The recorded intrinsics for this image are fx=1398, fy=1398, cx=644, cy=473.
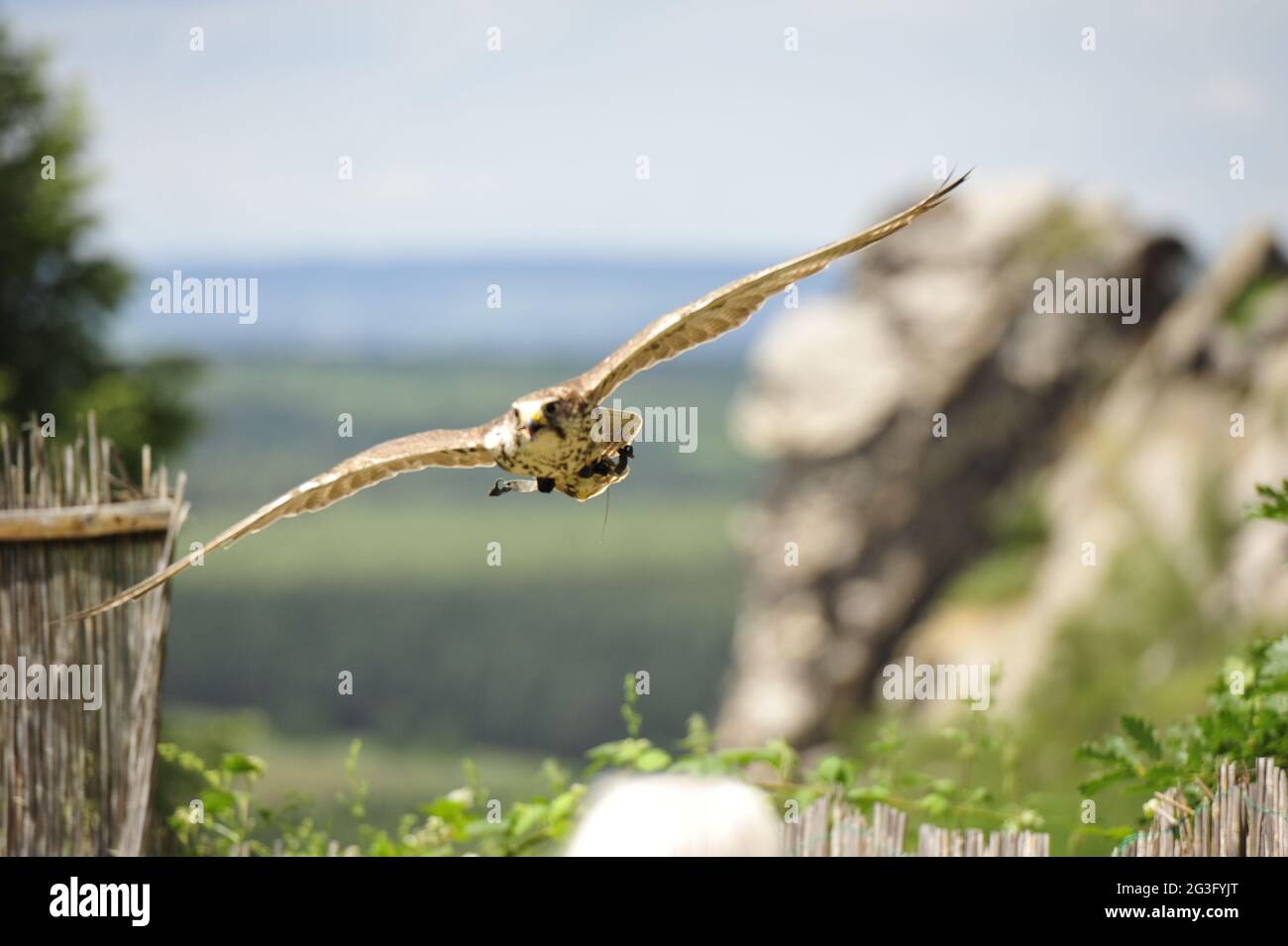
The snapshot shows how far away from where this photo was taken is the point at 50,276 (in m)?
12.5

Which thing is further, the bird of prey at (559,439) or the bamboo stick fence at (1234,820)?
the bird of prey at (559,439)

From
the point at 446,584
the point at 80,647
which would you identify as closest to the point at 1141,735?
the point at 80,647

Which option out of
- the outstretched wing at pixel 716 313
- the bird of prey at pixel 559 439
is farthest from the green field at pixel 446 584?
the outstretched wing at pixel 716 313

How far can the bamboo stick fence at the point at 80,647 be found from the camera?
437 cm

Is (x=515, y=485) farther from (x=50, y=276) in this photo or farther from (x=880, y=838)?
(x=50, y=276)

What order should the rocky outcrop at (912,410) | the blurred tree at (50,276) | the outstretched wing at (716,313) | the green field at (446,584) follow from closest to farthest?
the outstretched wing at (716,313) < the blurred tree at (50,276) < the rocky outcrop at (912,410) < the green field at (446,584)

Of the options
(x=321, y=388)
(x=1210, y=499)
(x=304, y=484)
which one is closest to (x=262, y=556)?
(x=321, y=388)

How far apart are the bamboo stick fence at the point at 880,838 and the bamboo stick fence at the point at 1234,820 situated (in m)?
0.30

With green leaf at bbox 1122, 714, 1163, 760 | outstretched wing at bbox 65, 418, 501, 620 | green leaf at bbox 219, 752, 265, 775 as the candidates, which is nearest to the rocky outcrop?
green leaf at bbox 219, 752, 265, 775

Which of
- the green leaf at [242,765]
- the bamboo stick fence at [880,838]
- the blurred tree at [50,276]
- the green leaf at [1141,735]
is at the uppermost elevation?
the blurred tree at [50,276]

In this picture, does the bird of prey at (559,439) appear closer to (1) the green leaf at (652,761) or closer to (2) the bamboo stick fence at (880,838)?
(1) the green leaf at (652,761)

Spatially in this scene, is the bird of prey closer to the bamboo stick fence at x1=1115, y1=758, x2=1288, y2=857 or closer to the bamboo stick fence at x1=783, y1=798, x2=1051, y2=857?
the bamboo stick fence at x1=783, y1=798, x2=1051, y2=857
